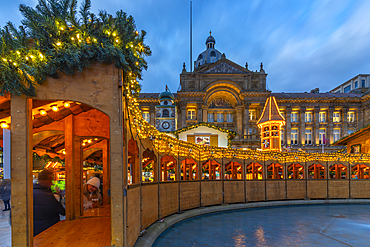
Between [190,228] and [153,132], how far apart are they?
11.1 feet

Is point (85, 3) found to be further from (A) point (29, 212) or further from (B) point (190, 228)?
(B) point (190, 228)

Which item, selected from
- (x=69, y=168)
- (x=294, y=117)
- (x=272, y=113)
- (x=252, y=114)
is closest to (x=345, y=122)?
(x=294, y=117)

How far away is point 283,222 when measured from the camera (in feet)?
27.9

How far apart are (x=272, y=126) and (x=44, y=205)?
1635 cm

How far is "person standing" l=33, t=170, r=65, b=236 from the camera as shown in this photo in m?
5.11


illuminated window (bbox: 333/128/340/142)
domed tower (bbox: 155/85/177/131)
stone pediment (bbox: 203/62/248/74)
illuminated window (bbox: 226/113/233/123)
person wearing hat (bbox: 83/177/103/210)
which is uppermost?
stone pediment (bbox: 203/62/248/74)

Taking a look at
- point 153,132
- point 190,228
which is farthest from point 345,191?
point 153,132

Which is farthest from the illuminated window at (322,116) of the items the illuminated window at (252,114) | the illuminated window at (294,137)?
the illuminated window at (252,114)

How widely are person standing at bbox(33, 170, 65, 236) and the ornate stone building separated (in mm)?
38118

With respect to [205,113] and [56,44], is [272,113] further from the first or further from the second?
[205,113]

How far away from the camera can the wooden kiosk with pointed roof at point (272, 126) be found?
→ 17.6 m

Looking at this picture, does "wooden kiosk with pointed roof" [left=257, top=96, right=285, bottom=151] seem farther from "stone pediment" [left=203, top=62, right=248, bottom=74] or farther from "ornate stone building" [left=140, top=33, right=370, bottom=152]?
"stone pediment" [left=203, top=62, right=248, bottom=74]

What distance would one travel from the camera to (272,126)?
58.8 feet

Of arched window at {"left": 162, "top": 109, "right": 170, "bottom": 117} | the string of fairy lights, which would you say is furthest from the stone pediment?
the string of fairy lights
